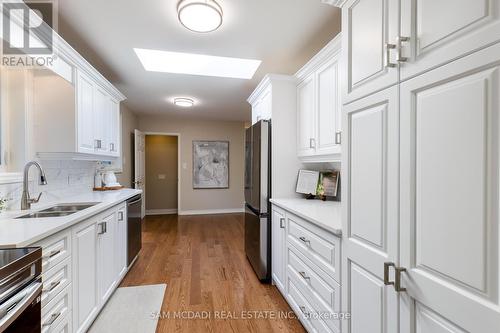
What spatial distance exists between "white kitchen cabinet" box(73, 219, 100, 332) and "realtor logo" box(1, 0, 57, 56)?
52.2 inches

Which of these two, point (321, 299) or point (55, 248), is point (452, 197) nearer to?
point (321, 299)

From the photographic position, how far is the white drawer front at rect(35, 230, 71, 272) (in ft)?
4.13

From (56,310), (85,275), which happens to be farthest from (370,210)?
(85,275)

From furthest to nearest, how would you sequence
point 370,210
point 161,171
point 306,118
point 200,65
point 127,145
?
point 161,171, point 127,145, point 200,65, point 306,118, point 370,210

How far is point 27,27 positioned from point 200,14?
120cm

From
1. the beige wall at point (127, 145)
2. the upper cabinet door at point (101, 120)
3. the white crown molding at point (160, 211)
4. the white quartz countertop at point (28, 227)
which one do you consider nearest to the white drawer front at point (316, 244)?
the white quartz countertop at point (28, 227)

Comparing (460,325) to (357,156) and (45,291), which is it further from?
(45,291)

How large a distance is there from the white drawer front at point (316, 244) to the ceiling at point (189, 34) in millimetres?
1614

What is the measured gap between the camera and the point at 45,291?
1258 mm

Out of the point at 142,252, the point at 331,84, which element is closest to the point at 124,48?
the point at 331,84

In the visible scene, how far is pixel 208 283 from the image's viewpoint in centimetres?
255

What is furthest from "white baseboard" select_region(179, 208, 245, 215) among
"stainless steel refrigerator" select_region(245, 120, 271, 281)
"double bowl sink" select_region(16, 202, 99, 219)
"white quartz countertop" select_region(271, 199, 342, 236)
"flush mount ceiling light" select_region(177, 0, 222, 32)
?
"flush mount ceiling light" select_region(177, 0, 222, 32)

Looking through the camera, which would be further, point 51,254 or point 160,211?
point 160,211

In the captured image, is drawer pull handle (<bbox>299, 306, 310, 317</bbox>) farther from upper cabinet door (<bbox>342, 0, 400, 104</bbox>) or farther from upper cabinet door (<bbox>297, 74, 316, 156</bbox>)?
upper cabinet door (<bbox>342, 0, 400, 104</bbox>)
